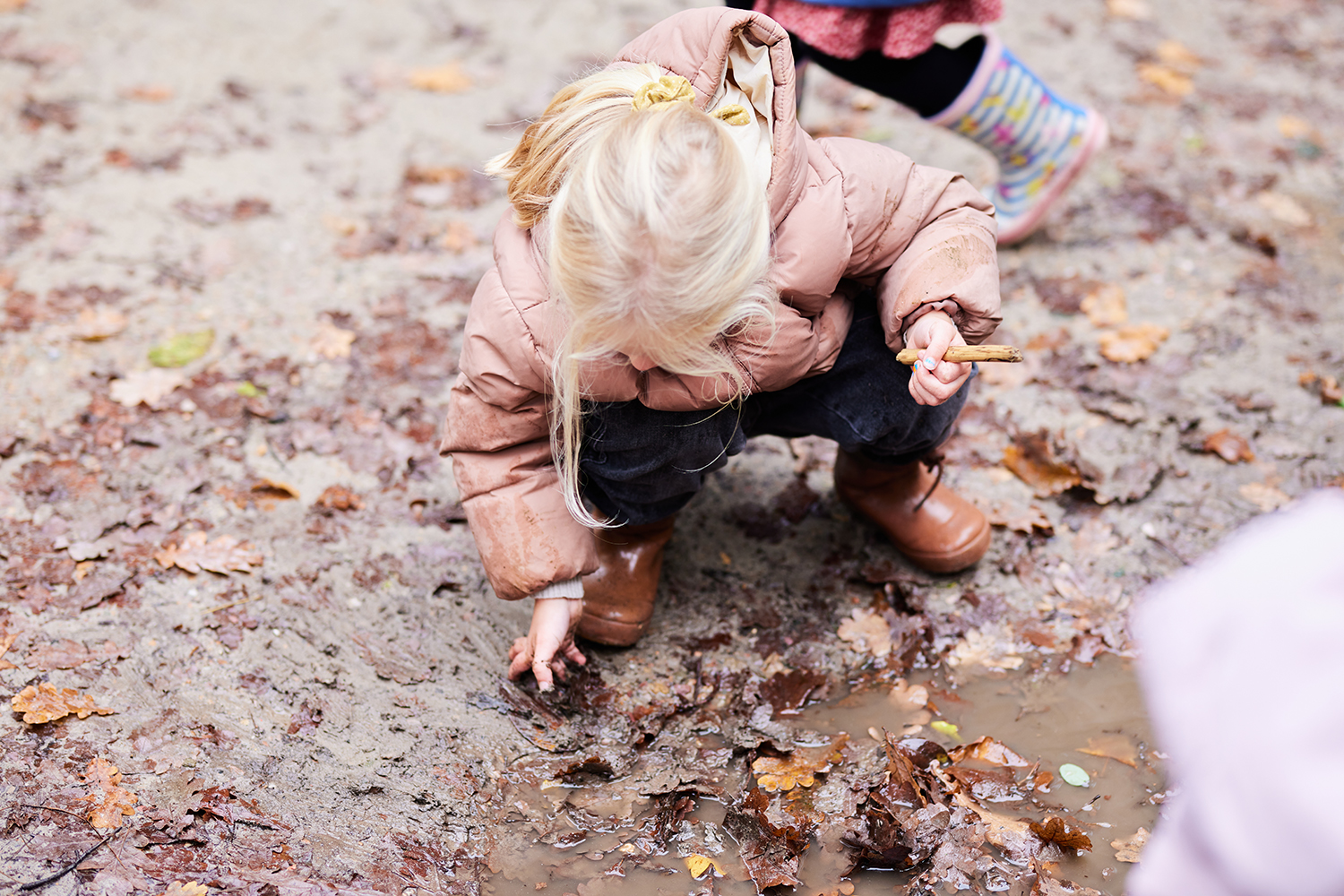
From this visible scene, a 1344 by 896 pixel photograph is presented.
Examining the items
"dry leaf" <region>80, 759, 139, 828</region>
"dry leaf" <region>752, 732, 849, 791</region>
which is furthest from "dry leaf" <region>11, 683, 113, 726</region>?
"dry leaf" <region>752, 732, 849, 791</region>

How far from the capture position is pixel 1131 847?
1705mm

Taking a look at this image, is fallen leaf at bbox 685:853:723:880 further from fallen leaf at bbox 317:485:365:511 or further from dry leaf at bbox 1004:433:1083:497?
dry leaf at bbox 1004:433:1083:497

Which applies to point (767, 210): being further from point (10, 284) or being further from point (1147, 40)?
point (1147, 40)

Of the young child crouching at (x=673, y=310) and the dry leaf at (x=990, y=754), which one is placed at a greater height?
the young child crouching at (x=673, y=310)

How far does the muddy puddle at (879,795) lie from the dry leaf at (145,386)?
153 centimetres

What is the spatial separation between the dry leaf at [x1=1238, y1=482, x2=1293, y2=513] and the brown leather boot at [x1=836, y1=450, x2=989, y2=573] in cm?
71

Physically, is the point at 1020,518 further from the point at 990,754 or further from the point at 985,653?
the point at 990,754

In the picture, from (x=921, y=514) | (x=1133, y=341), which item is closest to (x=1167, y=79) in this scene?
(x=1133, y=341)

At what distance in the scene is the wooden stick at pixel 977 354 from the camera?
1.56 meters

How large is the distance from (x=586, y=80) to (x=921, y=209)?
0.65 meters

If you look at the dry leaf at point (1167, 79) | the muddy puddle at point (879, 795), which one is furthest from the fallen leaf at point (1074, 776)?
the dry leaf at point (1167, 79)

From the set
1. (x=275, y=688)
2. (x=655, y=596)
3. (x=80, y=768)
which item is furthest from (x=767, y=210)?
(x=80, y=768)

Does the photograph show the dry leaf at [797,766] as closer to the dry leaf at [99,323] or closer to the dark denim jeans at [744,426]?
the dark denim jeans at [744,426]

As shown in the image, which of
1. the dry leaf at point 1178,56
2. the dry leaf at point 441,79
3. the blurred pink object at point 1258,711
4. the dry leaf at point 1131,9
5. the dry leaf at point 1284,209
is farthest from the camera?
the dry leaf at point 1131,9
